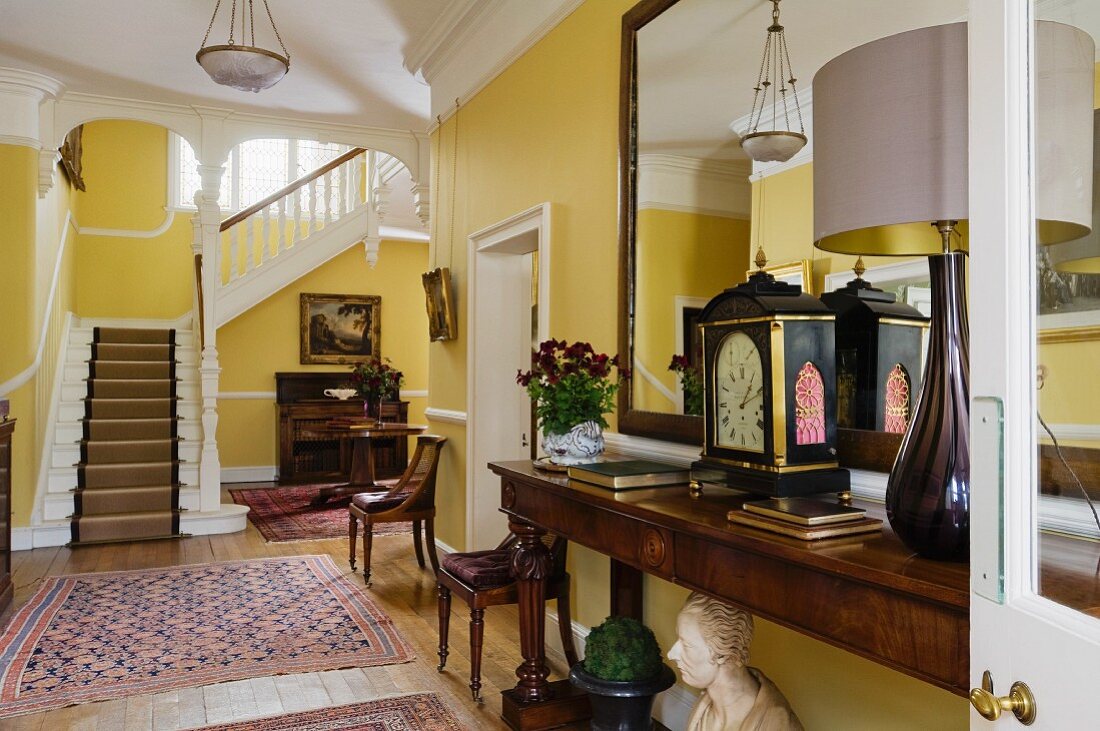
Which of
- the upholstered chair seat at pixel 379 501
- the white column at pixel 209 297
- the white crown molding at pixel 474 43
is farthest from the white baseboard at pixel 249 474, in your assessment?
the white crown molding at pixel 474 43

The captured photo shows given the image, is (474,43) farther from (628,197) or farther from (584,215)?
(628,197)

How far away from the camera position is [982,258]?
3.50 feet

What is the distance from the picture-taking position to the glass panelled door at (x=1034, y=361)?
3.06 ft

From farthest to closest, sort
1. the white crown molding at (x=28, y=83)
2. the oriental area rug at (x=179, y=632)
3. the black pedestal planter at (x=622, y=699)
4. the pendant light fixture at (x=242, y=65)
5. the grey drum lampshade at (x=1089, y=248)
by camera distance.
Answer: the white crown molding at (x=28, y=83), the pendant light fixture at (x=242, y=65), the oriental area rug at (x=179, y=632), the black pedestal planter at (x=622, y=699), the grey drum lampshade at (x=1089, y=248)

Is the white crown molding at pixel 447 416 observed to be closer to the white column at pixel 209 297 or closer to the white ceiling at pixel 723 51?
the white column at pixel 209 297

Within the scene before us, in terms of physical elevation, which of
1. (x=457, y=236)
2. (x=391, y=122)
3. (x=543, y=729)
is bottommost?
(x=543, y=729)

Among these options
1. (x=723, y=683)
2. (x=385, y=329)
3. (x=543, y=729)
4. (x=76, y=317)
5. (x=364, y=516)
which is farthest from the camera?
(x=385, y=329)

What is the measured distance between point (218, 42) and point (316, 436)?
4848 mm

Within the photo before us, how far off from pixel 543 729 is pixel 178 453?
5180 millimetres

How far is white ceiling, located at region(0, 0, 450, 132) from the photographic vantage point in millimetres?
5078

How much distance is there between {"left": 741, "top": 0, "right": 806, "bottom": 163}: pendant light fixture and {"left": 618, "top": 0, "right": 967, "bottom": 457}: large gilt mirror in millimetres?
31

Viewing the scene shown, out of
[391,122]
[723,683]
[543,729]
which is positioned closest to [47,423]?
[391,122]

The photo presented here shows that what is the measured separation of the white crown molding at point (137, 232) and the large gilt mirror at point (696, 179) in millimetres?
8068

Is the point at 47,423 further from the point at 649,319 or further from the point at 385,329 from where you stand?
the point at 649,319
